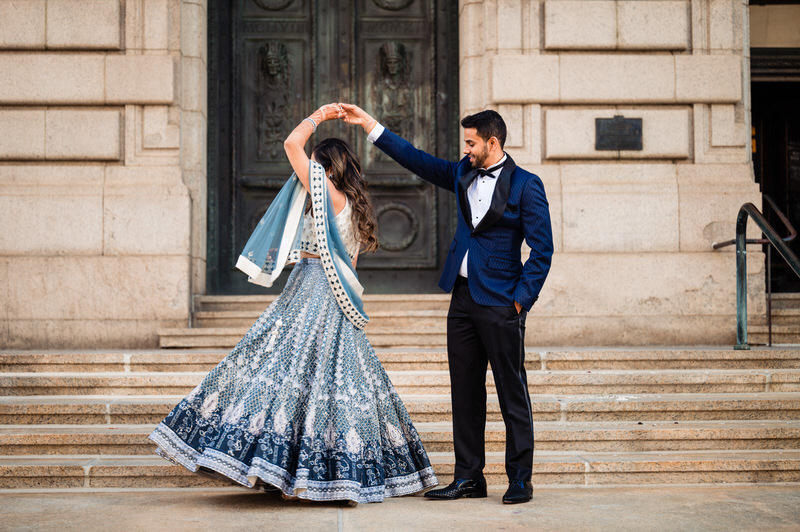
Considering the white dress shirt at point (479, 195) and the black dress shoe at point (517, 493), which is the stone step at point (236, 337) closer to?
the white dress shirt at point (479, 195)

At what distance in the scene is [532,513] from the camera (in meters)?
4.75

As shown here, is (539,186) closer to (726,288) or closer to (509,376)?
(509,376)

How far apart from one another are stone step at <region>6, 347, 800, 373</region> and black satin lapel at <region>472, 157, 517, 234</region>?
258 cm

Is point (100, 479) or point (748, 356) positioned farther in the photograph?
point (748, 356)

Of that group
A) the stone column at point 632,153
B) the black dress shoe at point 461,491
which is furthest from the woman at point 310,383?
the stone column at point 632,153

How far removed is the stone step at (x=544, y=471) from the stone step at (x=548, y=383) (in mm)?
1144

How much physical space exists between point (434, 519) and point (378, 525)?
0.30 meters

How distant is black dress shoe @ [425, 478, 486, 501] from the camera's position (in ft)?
16.6

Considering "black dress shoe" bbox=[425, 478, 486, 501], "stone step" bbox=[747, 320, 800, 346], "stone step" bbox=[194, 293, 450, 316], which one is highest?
"stone step" bbox=[194, 293, 450, 316]

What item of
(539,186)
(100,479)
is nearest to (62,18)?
(100,479)

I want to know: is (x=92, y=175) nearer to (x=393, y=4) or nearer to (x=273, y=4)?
(x=273, y=4)

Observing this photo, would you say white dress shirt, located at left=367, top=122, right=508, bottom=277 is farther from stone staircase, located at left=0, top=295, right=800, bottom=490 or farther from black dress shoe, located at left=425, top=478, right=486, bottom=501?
stone staircase, located at left=0, top=295, right=800, bottom=490

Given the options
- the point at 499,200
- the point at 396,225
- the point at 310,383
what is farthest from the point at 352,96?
the point at 310,383

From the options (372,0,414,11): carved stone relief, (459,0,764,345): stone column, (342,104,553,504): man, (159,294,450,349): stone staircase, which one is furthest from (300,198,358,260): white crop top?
(372,0,414,11): carved stone relief
